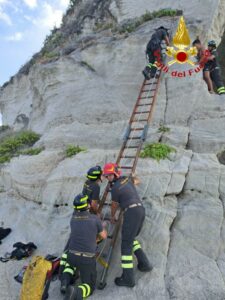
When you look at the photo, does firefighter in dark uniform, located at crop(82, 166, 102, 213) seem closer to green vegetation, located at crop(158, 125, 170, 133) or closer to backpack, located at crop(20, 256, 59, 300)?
backpack, located at crop(20, 256, 59, 300)

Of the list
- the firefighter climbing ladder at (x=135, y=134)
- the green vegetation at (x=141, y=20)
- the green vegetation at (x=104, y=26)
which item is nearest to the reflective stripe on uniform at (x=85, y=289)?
the firefighter climbing ladder at (x=135, y=134)

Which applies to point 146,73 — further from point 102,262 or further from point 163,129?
point 102,262

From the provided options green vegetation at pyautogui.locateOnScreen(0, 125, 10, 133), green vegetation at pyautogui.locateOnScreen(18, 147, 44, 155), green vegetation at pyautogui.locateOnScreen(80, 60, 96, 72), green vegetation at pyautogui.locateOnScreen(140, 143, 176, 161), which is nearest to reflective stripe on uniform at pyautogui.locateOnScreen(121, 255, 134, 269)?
green vegetation at pyautogui.locateOnScreen(140, 143, 176, 161)

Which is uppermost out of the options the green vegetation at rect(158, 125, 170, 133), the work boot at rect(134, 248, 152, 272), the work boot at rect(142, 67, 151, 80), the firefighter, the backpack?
the firefighter

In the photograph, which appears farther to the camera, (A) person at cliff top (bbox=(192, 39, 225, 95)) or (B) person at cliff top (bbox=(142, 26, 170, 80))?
(B) person at cliff top (bbox=(142, 26, 170, 80))

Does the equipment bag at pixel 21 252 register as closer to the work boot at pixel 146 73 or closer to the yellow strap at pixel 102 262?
the yellow strap at pixel 102 262

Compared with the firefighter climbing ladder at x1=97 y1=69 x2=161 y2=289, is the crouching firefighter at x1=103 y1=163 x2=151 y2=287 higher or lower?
lower

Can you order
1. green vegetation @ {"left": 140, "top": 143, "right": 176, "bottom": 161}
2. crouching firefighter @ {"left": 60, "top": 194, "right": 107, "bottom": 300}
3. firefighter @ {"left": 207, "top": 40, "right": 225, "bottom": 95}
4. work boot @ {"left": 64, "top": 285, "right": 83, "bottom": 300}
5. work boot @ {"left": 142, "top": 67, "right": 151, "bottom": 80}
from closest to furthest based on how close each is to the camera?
work boot @ {"left": 64, "top": 285, "right": 83, "bottom": 300}, crouching firefighter @ {"left": 60, "top": 194, "right": 107, "bottom": 300}, green vegetation @ {"left": 140, "top": 143, "right": 176, "bottom": 161}, firefighter @ {"left": 207, "top": 40, "right": 225, "bottom": 95}, work boot @ {"left": 142, "top": 67, "right": 151, "bottom": 80}

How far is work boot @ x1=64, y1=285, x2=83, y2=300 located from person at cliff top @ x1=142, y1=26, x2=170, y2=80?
7.70 metres

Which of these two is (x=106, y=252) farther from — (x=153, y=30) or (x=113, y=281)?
(x=153, y=30)

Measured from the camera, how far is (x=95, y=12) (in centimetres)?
1922

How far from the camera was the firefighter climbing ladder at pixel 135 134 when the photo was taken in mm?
8653

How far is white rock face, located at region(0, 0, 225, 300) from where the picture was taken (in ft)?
26.6

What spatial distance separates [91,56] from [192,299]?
34.1 ft
